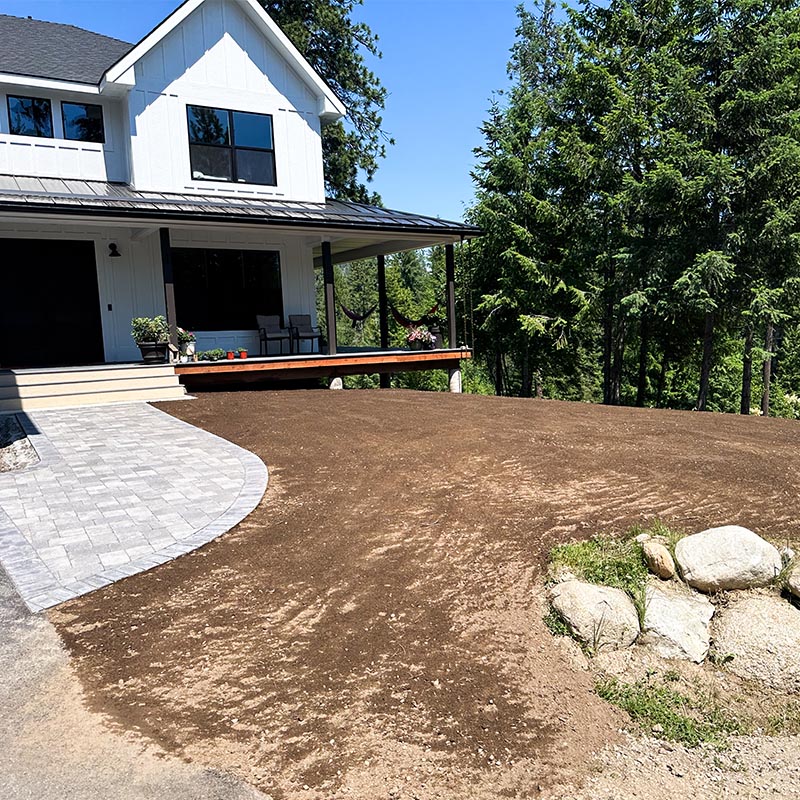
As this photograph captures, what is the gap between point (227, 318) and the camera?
1491 cm

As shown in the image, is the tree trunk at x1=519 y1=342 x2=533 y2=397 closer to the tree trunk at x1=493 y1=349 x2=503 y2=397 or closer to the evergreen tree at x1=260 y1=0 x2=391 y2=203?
the tree trunk at x1=493 y1=349 x2=503 y2=397

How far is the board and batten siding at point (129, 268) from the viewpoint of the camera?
13.1m

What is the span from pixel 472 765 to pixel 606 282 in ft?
62.8

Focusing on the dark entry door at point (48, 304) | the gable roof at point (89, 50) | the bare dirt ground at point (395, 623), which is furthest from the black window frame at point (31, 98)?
the bare dirt ground at point (395, 623)

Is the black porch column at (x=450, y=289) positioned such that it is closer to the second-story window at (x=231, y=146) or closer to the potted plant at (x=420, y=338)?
the potted plant at (x=420, y=338)

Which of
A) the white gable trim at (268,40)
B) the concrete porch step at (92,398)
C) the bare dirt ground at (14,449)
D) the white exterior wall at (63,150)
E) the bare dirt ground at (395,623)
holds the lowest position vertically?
the bare dirt ground at (395,623)

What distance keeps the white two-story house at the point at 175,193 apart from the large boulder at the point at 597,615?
31.7 ft

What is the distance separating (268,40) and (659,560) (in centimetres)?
1499

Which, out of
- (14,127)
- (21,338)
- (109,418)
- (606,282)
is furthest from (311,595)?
(606,282)

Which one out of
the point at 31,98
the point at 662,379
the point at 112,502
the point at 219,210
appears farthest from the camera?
the point at 662,379

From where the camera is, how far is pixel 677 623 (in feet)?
13.2

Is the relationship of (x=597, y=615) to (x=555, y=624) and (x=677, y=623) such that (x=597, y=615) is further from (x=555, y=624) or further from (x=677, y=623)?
(x=677, y=623)

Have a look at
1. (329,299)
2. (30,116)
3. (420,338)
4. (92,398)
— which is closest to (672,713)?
(92,398)

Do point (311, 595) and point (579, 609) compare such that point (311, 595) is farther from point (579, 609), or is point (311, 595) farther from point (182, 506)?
point (182, 506)
